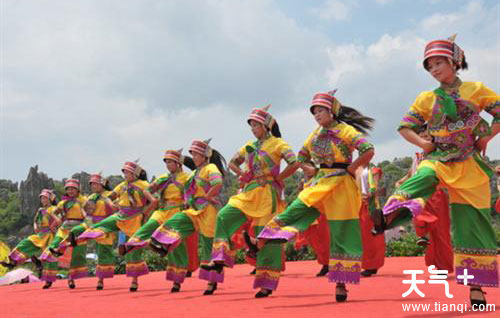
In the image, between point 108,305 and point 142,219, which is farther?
point 142,219

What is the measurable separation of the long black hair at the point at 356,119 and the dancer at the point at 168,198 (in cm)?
367

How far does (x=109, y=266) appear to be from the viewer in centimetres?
1153

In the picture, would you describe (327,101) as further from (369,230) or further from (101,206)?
(101,206)

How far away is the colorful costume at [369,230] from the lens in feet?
34.2

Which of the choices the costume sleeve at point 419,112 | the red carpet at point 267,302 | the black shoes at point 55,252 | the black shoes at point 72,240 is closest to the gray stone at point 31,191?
the black shoes at point 55,252

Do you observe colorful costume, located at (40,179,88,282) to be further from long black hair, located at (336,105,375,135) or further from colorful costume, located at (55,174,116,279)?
long black hair, located at (336,105,375,135)

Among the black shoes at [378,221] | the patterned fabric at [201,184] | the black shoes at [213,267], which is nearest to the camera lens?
the black shoes at [378,221]

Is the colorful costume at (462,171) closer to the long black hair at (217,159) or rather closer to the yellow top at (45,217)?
the long black hair at (217,159)

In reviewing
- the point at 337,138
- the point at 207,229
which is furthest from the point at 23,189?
the point at 337,138

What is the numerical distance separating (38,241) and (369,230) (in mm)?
8271

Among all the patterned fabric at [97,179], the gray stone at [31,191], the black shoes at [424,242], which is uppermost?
the gray stone at [31,191]

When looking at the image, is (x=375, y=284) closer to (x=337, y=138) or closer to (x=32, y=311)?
(x=337, y=138)

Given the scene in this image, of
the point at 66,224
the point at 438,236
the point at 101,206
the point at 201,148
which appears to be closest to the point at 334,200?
the point at 438,236

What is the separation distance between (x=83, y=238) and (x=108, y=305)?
374 centimetres
